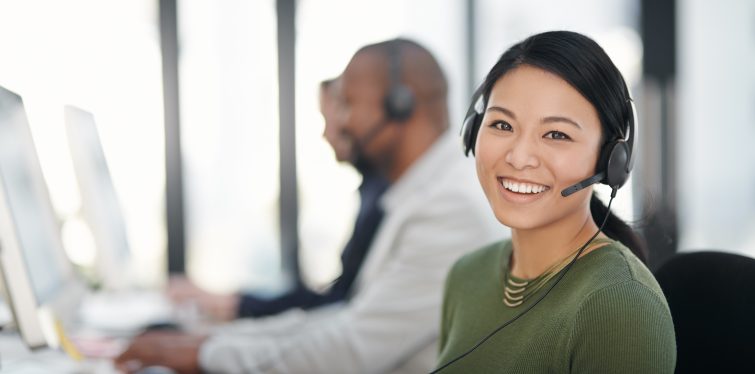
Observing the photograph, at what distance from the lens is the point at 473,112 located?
3.64 feet

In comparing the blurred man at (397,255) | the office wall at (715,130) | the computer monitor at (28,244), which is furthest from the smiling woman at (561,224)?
the office wall at (715,130)

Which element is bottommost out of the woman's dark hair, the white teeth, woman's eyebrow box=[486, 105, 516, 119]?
the white teeth

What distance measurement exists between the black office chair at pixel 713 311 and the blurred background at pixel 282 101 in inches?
95.1

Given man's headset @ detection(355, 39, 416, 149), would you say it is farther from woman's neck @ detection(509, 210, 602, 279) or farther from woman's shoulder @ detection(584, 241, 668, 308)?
woman's shoulder @ detection(584, 241, 668, 308)

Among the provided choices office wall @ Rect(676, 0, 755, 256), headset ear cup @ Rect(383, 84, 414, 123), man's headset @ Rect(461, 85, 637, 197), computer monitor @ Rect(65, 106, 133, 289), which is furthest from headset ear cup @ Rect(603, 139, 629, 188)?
office wall @ Rect(676, 0, 755, 256)

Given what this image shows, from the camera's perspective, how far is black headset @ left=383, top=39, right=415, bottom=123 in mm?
1771

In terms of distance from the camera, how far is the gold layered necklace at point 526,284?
997 mm

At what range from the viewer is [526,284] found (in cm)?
103

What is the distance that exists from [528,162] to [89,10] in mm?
2972

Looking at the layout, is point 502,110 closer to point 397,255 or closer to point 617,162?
point 617,162

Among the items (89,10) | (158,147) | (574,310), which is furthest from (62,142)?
(574,310)

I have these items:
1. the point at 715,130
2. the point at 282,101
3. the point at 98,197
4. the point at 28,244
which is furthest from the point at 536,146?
the point at 715,130

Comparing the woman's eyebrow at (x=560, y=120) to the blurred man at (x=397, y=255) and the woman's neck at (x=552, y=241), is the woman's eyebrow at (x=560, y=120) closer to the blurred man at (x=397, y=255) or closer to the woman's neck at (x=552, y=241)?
the woman's neck at (x=552, y=241)

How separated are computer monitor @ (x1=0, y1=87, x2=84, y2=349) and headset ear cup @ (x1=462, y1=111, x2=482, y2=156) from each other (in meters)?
0.70
